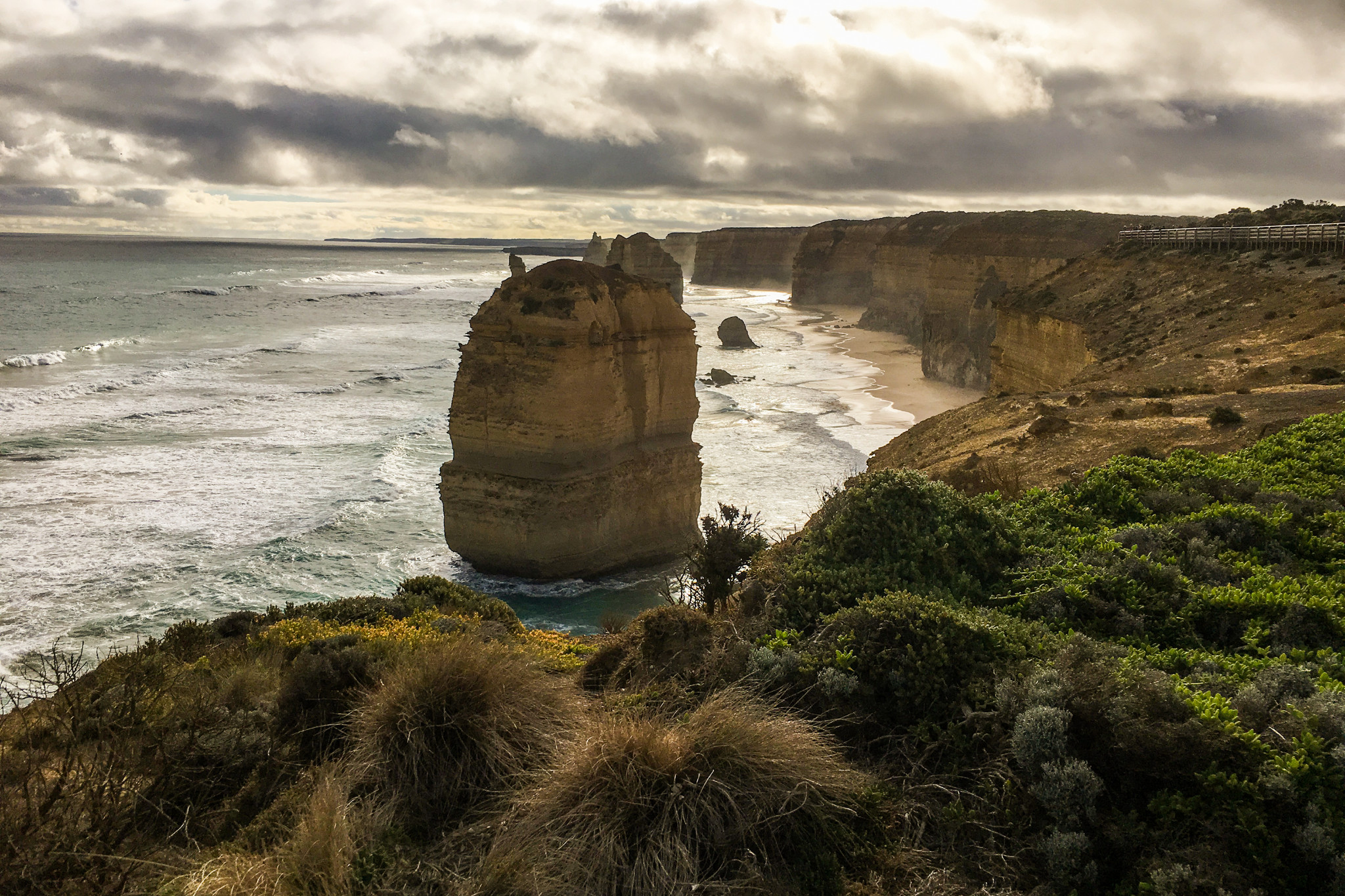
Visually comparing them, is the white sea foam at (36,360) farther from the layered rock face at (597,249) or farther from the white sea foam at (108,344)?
the layered rock face at (597,249)

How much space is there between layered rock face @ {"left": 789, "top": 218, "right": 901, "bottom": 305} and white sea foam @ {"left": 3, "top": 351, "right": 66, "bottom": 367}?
77674mm

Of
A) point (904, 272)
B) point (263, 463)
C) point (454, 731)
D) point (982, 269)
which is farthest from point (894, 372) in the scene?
point (454, 731)

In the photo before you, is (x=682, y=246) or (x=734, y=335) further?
(x=682, y=246)

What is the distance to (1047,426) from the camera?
44.7 ft

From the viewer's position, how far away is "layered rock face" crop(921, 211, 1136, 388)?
47062 mm

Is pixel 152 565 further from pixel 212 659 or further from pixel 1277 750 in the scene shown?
pixel 1277 750

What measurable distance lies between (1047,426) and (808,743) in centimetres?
1034

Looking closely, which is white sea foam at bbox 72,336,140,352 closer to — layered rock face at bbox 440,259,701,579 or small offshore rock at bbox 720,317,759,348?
small offshore rock at bbox 720,317,759,348

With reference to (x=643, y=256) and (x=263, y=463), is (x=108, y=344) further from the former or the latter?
(x=643, y=256)

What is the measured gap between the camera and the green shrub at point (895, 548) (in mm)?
7062

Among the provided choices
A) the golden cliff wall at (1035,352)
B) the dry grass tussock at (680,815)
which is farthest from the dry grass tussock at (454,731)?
the golden cliff wall at (1035,352)

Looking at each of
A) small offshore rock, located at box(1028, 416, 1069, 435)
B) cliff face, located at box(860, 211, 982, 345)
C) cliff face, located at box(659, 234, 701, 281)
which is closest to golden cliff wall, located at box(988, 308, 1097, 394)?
small offshore rock, located at box(1028, 416, 1069, 435)

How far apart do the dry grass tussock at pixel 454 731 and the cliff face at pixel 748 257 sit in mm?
132868

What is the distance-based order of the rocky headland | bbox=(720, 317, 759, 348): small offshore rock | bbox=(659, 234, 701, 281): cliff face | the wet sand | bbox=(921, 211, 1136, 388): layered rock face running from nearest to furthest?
the rocky headland, the wet sand, bbox=(921, 211, 1136, 388): layered rock face, bbox=(720, 317, 759, 348): small offshore rock, bbox=(659, 234, 701, 281): cliff face
